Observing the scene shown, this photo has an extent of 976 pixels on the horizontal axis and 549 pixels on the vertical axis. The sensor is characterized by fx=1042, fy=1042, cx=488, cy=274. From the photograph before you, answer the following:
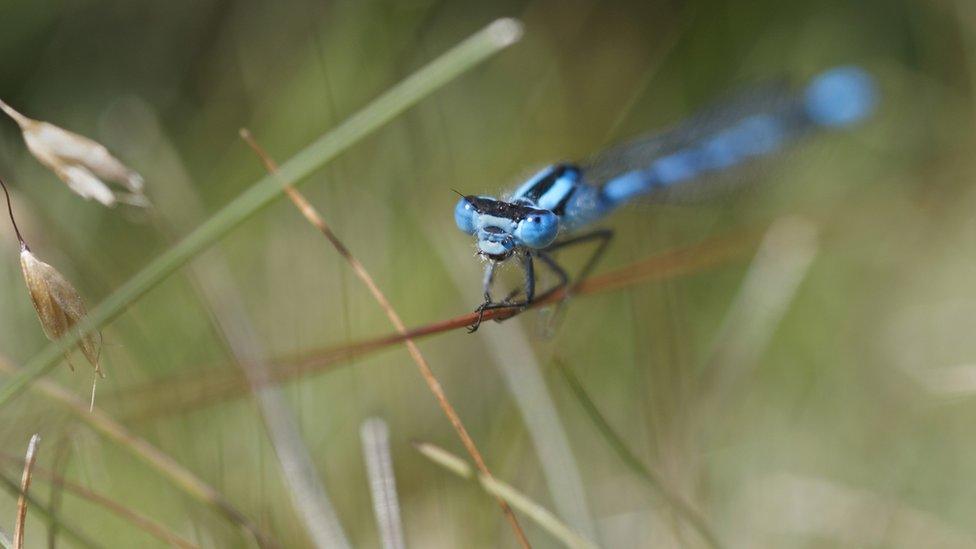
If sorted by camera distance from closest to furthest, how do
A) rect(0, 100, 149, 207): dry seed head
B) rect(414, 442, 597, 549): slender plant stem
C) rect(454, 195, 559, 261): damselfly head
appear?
1. rect(0, 100, 149, 207): dry seed head
2. rect(414, 442, 597, 549): slender plant stem
3. rect(454, 195, 559, 261): damselfly head

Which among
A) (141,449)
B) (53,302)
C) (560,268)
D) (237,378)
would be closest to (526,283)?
(560,268)

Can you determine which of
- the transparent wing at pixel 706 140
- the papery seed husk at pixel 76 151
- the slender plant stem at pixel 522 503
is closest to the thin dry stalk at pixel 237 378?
the slender plant stem at pixel 522 503

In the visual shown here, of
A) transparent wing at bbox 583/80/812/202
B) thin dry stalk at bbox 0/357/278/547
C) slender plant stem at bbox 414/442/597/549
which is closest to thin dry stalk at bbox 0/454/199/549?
thin dry stalk at bbox 0/357/278/547

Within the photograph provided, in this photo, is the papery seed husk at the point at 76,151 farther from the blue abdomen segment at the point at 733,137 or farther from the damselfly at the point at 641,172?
the blue abdomen segment at the point at 733,137

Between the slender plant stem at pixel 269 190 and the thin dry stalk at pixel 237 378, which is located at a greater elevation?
the thin dry stalk at pixel 237 378

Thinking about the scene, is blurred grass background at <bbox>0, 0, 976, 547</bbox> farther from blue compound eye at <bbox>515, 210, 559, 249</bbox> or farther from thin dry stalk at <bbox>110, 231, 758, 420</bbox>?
blue compound eye at <bbox>515, 210, 559, 249</bbox>

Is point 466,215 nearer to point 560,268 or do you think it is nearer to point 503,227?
point 503,227
